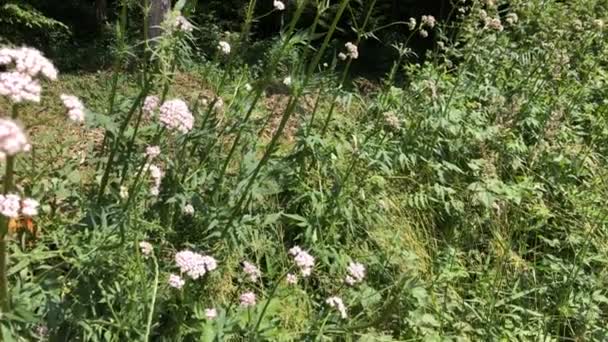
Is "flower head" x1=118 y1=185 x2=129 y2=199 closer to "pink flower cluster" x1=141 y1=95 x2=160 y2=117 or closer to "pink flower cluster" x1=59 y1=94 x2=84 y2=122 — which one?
"pink flower cluster" x1=141 y1=95 x2=160 y2=117

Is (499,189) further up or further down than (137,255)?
further down

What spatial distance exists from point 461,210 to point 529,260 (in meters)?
0.54

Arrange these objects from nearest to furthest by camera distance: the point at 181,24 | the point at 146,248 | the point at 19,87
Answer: the point at 19,87 < the point at 146,248 < the point at 181,24

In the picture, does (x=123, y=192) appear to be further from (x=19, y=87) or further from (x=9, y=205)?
(x=19, y=87)

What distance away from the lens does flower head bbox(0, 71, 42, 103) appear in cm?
156

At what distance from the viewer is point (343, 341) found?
2.96 m

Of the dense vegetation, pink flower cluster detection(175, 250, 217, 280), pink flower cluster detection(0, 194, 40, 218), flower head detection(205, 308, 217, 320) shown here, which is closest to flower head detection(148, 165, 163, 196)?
the dense vegetation

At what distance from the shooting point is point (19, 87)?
1.58 m

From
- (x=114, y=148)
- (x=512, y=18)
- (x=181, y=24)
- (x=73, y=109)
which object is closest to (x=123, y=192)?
(x=114, y=148)

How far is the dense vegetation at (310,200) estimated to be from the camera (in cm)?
238

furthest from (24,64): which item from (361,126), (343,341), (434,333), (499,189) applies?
(499,189)

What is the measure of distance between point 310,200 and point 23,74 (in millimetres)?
2123

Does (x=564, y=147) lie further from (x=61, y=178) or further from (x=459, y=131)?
(x=61, y=178)

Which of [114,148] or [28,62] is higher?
[28,62]
